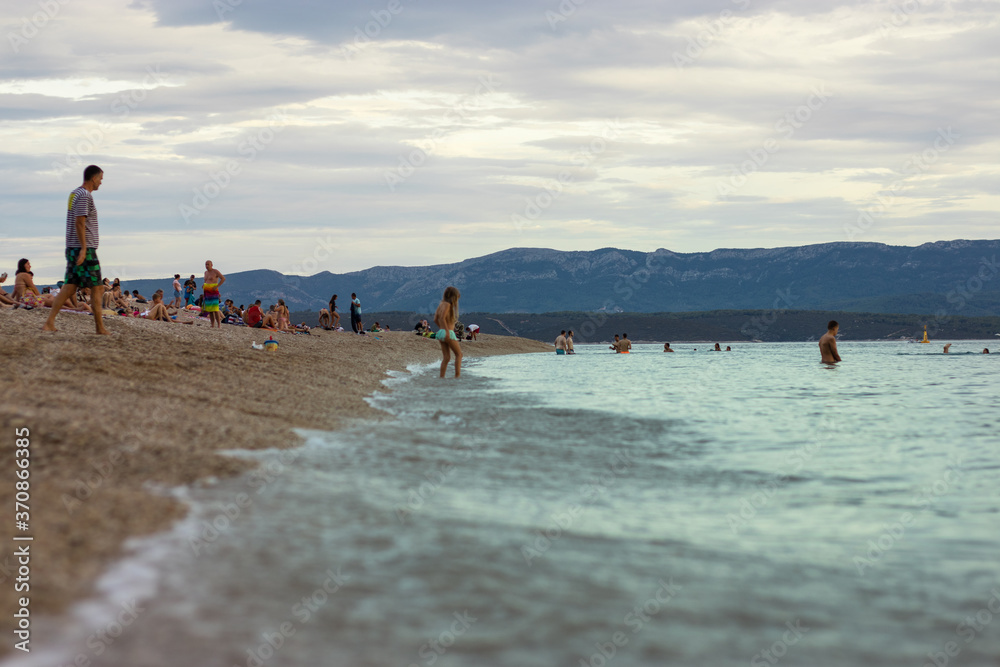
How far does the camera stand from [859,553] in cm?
512

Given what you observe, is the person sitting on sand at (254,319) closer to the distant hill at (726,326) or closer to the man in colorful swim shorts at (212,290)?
the man in colorful swim shorts at (212,290)

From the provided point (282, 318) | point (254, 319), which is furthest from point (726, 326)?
point (254, 319)

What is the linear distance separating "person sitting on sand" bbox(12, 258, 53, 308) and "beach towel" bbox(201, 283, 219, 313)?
6237 millimetres

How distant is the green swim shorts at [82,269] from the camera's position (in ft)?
43.0

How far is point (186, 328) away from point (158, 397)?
1623 cm

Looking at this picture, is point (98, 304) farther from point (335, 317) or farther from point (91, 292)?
point (335, 317)

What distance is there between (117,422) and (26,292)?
16.9 m

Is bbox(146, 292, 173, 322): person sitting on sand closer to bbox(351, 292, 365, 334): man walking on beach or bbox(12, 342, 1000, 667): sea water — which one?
bbox(351, 292, 365, 334): man walking on beach

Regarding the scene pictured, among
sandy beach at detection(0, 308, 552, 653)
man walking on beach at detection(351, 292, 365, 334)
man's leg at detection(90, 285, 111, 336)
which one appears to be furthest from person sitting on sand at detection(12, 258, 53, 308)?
man walking on beach at detection(351, 292, 365, 334)

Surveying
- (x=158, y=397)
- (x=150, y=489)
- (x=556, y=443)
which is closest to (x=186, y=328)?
(x=158, y=397)

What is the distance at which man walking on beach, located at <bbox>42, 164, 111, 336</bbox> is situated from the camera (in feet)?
42.2

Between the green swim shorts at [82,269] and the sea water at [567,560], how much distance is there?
6417 mm

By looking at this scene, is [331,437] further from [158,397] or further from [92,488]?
[92,488]

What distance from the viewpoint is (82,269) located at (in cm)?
1315
